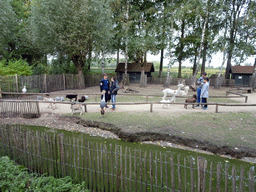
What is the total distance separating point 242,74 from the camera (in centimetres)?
2678

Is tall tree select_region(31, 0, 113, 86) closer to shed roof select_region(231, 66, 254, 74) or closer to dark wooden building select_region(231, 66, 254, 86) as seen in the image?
shed roof select_region(231, 66, 254, 74)

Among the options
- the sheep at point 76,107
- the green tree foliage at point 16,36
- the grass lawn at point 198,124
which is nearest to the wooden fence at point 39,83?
the green tree foliage at point 16,36

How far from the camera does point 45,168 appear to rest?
4539mm

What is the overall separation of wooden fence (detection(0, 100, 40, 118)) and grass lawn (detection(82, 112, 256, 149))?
8.89 feet

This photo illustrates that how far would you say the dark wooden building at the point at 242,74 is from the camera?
1045 inches

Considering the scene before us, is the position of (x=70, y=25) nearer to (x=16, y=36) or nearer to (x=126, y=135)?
(x=16, y=36)

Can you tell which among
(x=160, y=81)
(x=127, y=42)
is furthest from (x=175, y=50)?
(x=127, y=42)

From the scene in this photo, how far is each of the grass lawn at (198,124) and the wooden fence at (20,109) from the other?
2710 millimetres

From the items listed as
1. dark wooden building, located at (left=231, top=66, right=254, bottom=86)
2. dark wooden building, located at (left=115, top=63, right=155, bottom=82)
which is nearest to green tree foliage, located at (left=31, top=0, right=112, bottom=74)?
dark wooden building, located at (left=115, top=63, right=155, bottom=82)

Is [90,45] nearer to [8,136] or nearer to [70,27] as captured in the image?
[70,27]

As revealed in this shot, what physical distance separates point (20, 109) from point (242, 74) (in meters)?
29.1

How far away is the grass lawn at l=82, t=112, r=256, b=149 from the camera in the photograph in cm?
669

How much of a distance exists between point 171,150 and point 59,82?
47.1ft

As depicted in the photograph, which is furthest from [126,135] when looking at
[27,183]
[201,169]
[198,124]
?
[201,169]
